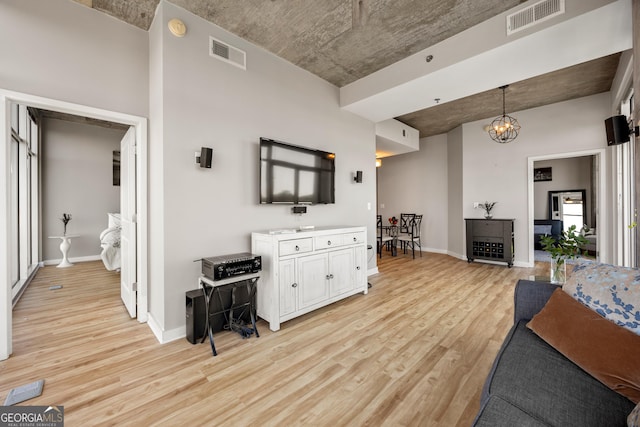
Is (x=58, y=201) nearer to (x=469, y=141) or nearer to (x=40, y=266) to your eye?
(x=40, y=266)

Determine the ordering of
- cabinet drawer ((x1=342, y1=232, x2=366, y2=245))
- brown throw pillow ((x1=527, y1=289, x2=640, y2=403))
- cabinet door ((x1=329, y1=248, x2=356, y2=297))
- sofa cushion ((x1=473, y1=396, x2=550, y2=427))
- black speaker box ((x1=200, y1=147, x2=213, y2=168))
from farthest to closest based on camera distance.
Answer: cabinet drawer ((x1=342, y1=232, x2=366, y2=245)) < cabinet door ((x1=329, y1=248, x2=356, y2=297)) < black speaker box ((x1=200, y1=147, x2=213, y2=168)) < brown throw pillow ((x1=527, y1=289, x2=640, y2=403)) < sofa cushion ((x1=473, y1=396, x2=550, y2=427))

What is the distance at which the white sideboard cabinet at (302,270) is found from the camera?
2555 millimetres

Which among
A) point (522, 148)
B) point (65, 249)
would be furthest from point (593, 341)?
point (65, 249)

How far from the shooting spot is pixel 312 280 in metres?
2.87

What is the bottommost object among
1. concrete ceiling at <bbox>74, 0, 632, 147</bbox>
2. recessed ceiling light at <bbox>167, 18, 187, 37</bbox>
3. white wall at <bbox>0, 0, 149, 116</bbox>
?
white wall at <bbox>0, 0, 149, 116</bbox>

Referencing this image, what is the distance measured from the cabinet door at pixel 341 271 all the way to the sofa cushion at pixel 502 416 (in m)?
2.19

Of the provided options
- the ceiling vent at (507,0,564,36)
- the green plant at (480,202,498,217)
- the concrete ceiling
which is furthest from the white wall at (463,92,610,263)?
the ceiling vent at (507,0,564,36)

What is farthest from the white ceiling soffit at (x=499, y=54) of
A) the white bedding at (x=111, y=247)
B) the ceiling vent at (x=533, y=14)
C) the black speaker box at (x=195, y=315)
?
the white bedding at (x=111, y=247)

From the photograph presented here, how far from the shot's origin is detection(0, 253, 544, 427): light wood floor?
4.99ft

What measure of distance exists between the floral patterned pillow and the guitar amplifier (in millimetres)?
2252

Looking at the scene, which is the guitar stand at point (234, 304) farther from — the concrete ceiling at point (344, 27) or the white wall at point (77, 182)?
the white wall at point (77, 182)

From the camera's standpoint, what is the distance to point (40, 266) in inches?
197

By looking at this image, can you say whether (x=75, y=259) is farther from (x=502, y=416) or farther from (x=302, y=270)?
(x=502, y=416)

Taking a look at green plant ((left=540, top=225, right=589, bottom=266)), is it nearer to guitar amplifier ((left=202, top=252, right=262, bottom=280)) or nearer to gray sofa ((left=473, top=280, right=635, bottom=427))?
gray sofa ((left=473, top=280, right=635, bottom=427))
